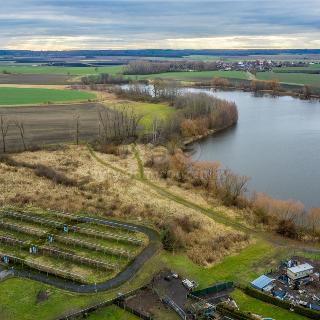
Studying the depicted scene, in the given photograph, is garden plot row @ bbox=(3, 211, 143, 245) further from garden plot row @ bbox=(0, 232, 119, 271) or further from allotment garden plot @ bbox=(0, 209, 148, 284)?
garden plot row @ bbox=(0, 232, 119, 271)

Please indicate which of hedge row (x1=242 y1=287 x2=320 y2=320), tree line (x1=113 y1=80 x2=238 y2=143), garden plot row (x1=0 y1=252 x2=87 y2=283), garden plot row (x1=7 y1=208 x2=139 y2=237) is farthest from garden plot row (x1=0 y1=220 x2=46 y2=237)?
tree line (x1=113 y1=80 x2=238 y2=143)

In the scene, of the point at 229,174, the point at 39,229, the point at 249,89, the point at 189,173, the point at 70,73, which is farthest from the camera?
the point at 70,73

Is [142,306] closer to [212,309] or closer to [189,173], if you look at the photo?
[212,309]

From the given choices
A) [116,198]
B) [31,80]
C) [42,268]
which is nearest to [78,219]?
[116,198]

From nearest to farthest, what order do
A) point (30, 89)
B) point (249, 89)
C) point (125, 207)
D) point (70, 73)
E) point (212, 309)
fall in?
1. point (212, 309)
2. point (125, 207)
3. point (30, 89)
4. point (249, 89)
5. point (70, 73)

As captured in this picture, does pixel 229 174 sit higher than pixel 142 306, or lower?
higher

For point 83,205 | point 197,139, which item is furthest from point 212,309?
point 197,139

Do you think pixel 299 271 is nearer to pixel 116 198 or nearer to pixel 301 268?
pixel 301 268

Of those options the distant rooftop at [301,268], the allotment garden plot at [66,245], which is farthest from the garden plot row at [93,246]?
the distant rooftop at [301,268]
